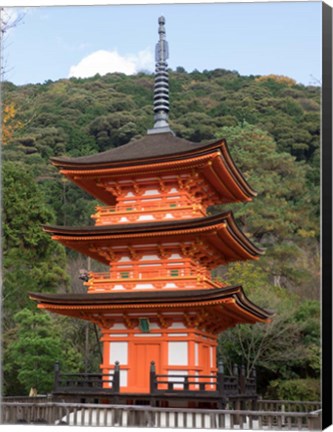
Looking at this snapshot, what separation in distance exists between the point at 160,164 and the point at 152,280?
8.31 ft

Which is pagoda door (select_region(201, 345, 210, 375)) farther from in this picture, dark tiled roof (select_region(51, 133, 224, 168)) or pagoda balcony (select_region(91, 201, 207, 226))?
dark tiled roof (select_region(51, 133, 224, 168))

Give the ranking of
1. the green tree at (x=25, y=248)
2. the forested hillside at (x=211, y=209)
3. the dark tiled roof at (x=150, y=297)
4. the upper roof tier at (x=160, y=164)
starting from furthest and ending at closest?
1. the green tree at (x=25, y=248)
2. the forested hillside at (x=211, y=209)
3. the upper roof tier at (x=160, y=164)
4. the dark tiled roof at (x=150, y=297)

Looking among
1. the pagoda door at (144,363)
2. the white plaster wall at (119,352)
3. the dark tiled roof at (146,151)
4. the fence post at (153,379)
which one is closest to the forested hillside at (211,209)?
the dark tiled roof at (146,151)

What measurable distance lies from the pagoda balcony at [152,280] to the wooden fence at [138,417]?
2.79 meters

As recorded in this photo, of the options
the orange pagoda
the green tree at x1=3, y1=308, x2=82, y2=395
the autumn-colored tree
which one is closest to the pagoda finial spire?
the orange pagoda

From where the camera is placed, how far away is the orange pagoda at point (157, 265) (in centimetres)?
1404

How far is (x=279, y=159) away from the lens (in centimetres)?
Answer: 3425

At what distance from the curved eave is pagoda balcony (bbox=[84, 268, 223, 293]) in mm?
496

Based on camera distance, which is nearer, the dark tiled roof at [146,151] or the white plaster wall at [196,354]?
the white plaster wall at [196,354]

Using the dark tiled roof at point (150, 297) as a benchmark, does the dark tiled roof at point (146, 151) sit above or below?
above

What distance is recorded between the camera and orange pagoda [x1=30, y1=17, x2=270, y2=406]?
14039mm

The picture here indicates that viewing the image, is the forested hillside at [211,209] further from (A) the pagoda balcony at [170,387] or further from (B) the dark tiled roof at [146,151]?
(A) the pagoda balcony at [170,387]

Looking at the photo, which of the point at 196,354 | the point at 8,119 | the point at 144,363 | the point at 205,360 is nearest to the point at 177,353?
the point at 196,354

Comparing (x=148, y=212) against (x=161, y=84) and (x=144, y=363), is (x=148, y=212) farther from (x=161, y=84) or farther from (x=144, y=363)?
(x=161, y=84)
